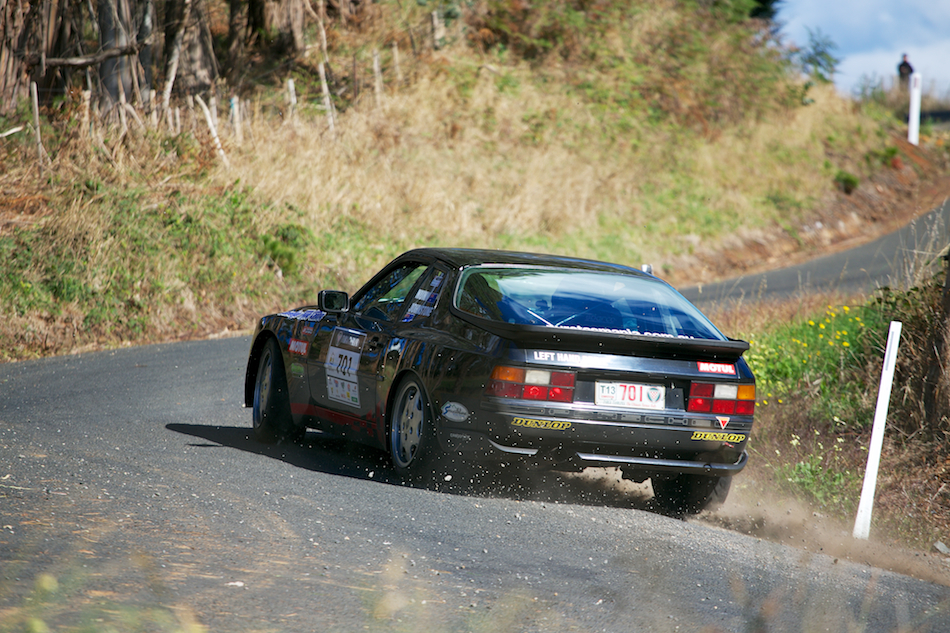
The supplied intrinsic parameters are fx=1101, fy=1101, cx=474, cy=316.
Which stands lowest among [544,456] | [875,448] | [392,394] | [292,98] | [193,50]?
[875,448]

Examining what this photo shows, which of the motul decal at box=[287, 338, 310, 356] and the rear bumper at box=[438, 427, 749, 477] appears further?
the motul decal at box=[287, 338, 310, 356]

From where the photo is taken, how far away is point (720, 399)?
6.27m

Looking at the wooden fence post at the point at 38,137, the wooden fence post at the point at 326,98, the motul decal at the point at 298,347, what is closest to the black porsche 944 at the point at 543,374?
the motul decal at the point at 298,347

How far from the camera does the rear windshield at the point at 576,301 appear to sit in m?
6.40

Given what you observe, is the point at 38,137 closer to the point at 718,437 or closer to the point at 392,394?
the point at 392,394

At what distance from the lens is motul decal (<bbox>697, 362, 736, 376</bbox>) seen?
20.4ft

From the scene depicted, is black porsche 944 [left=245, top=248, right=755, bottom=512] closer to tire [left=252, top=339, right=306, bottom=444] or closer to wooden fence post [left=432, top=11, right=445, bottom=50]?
tire [left=252, top=339, right=306, bottom=444]

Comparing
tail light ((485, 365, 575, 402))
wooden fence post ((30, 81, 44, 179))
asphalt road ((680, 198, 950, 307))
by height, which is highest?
wooden fence post ((30, 81, 44, 179))

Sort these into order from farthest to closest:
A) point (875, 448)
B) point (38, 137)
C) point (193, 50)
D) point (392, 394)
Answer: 1. point (193, 50)
2. point (38, 137)
3. point (392, 394)
4. point (875, 448)

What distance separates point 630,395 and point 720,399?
1.91 feet

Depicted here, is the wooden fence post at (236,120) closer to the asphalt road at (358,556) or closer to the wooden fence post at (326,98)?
the wooden fence post at (326,98)

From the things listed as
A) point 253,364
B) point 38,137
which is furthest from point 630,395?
point 38,137

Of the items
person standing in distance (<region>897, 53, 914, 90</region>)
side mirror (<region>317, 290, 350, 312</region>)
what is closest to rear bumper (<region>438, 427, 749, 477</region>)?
side mirror (<region>317, 290, 350, 312</region>)

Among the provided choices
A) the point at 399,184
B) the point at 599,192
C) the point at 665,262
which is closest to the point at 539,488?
the point at 399,184
